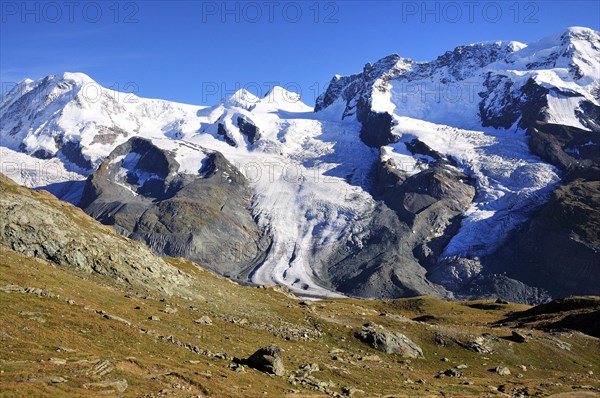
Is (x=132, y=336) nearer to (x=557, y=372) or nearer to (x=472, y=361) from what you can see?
(x=472, y=361)

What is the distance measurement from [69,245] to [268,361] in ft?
113

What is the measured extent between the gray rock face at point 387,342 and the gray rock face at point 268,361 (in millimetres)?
24749

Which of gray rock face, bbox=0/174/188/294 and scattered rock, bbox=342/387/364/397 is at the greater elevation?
gray rock face, bbox=0/174/188/294

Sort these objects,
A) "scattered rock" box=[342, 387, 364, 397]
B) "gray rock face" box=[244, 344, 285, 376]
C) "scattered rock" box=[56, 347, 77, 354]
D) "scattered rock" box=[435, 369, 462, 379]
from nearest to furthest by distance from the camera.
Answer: "scattered rock" box=[56, 347, 77, 354], "scattered rock" box=[342, 387, 364, 397], "gray rock face" box=[244, 344, 285, 376], "scattered rock" box=[435, 369, 462, 379]

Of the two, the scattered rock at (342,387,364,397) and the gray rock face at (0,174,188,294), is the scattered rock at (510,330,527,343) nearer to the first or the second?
the scattered rock at (342,387,364,397)

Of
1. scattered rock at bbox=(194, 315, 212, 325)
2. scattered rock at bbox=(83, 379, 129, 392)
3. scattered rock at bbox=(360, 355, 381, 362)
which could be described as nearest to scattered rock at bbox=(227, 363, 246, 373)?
scattered rock at bbox=(83, 379, 129, 392)

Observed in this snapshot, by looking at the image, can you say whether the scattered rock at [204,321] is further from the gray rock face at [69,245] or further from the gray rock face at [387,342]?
the gray rock face at [387,342]

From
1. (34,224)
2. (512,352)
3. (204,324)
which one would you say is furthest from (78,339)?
(512,352)

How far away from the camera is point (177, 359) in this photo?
153 ft

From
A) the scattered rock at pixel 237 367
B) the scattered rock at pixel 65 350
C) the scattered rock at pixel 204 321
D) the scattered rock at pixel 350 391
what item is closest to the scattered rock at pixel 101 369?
the scattered rock at pixel 65 350

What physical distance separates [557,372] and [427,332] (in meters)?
17.4

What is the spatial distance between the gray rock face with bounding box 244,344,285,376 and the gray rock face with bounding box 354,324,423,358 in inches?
974

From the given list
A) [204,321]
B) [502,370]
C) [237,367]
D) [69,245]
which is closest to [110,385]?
[237,367]

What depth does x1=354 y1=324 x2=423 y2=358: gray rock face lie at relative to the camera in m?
Result: 72.3
